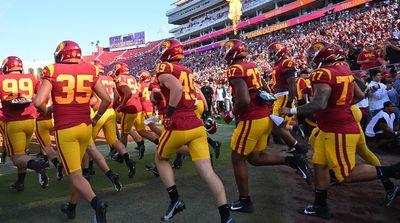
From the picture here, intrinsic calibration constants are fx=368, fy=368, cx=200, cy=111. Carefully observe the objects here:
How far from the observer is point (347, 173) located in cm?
385

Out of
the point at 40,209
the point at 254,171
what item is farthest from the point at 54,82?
the point at 254,171

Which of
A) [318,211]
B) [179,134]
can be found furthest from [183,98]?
[318,211]

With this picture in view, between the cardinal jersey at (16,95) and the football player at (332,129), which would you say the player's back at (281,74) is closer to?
the football player at (332,129)

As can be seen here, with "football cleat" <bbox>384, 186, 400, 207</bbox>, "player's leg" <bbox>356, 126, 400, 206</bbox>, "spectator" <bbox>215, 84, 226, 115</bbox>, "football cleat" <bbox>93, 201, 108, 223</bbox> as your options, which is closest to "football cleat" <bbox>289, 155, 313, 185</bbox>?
"player's leg" <bbox>356, 126, 400, 206</bbox>

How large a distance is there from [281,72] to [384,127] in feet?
8.26

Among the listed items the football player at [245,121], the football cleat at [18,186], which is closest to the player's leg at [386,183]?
the football player at [245,121]

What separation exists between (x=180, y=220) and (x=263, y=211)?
0.96 metres

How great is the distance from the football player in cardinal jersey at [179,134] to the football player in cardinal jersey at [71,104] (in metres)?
0.73

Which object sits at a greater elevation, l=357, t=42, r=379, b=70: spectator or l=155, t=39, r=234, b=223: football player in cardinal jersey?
l=357, t=42, r=379, b=70: spectator

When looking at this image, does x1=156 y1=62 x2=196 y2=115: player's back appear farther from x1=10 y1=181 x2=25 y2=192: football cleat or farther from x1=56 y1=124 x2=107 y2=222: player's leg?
x1=10 y1=181 x2=25 y2=192: football cleat

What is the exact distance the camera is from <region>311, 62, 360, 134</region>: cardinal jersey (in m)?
3.85

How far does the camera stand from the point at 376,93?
8.00 m

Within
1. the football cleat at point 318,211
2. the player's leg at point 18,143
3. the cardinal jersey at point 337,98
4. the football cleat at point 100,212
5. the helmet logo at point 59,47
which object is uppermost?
the helmet logo at point 59,47

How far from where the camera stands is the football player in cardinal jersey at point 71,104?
367cm
